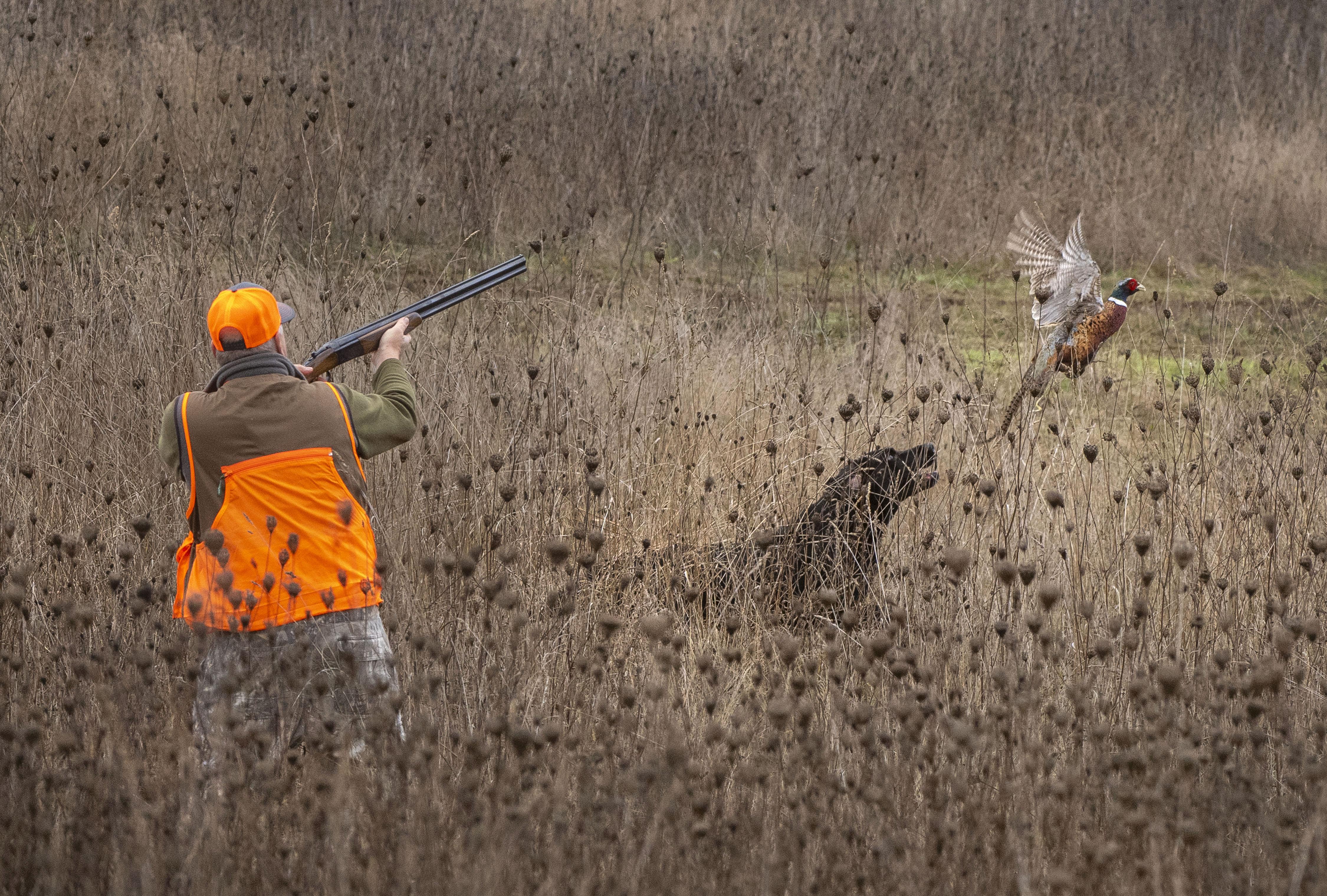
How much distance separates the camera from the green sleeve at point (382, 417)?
9.96ft

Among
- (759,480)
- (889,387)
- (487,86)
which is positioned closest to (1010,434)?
(759,480)

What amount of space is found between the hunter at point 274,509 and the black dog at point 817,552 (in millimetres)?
1053

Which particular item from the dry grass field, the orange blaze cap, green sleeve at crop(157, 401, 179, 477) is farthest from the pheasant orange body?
green sleeve at crop(157, 401, 179, 477)

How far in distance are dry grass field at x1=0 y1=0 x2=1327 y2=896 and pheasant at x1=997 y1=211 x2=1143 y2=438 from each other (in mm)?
211

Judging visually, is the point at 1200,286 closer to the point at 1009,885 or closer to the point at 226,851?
the point at 1009,885

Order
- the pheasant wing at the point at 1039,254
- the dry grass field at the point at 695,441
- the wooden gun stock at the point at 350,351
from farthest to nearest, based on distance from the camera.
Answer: the pheasant wing at the point at 1039,254
the wooden gun stock at the point at 350,351
the dry grass field at the point at 695,441

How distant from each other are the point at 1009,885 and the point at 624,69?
6857 millimetres

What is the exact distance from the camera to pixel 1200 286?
852cm

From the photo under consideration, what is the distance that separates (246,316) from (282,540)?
54 cm

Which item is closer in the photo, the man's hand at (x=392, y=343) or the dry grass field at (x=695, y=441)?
the dry grass field at (x=695, y=441)

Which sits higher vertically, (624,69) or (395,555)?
(624,69)

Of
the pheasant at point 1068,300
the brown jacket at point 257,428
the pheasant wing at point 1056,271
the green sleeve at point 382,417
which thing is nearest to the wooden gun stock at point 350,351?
the green sleeve at point 382,417

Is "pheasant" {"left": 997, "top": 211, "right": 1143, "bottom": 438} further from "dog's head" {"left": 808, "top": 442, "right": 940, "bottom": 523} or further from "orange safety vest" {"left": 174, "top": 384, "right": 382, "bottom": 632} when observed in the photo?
"orange safety vest" {"left": 174, "top": 384, "right": 382, "bottom": 632}

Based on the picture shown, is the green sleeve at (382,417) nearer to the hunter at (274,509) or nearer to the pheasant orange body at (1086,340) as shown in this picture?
the hunter at (274,509)
